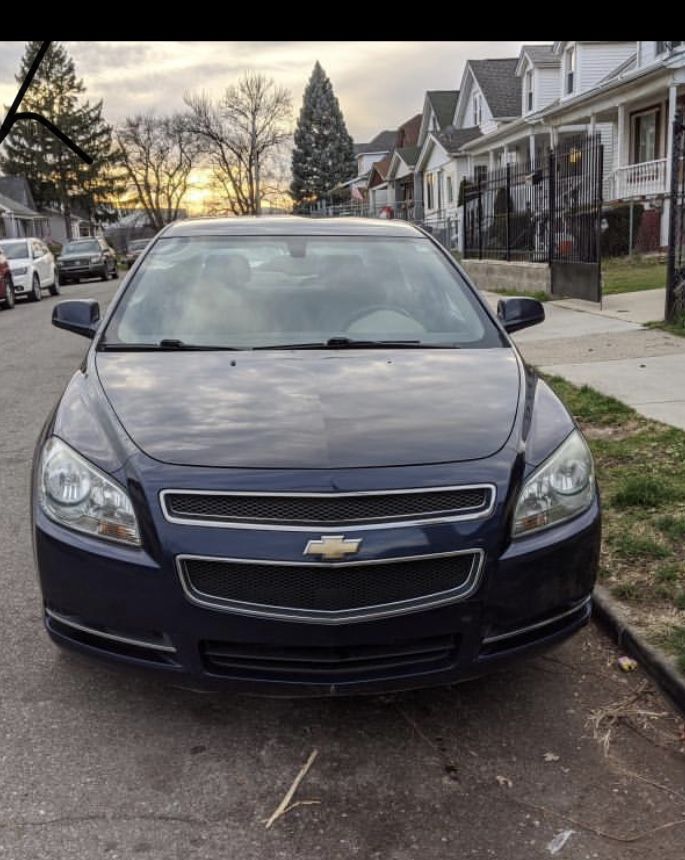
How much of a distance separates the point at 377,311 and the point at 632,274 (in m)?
14.9

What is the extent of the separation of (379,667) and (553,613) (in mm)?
610

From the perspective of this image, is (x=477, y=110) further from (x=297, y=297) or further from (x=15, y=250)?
(x=297, y=297)

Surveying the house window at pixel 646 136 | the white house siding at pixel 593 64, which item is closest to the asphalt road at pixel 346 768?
the house window at pixel 646 136

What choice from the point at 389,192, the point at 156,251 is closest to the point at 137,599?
the point at 156,251

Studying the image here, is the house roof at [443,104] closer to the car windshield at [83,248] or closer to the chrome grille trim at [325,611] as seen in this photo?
the car windshield at [83,248]

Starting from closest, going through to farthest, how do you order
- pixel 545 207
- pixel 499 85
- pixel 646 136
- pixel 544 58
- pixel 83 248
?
1. pixel 545 207
2. pixel 646 136
3. pixel 83 248
4. pixel 544 58
5. pixel 499 85

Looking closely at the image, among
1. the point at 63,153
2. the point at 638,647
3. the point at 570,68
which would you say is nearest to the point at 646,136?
the point at 570,68

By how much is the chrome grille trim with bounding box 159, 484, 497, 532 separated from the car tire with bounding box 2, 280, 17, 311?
2012 centimetres

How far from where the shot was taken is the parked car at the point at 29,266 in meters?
22.9

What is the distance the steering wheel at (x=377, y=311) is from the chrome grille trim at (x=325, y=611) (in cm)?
173

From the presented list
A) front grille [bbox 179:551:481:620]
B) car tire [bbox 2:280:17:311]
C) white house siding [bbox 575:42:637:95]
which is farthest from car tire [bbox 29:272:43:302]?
front grille [bbox 179:551:481:620]

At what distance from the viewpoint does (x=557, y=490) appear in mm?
2850

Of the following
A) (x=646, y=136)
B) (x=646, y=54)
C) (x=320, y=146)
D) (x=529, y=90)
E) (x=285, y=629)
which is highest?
(x=320, y=146)

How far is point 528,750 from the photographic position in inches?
110
